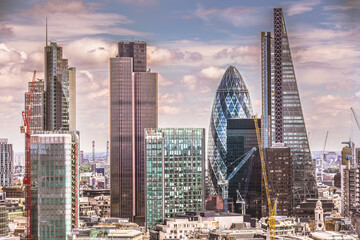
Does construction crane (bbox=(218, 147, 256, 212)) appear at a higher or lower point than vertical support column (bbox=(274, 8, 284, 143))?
lower

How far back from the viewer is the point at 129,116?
7919cm

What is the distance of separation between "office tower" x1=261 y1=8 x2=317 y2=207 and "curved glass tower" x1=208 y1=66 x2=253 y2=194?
1361 cm

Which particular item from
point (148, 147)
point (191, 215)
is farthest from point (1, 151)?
point (191, 215)

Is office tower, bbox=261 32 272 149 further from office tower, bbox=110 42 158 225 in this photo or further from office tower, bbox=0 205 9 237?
office tower, bbox=0 205 9 237

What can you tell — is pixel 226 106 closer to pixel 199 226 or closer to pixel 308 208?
pixel 308 208

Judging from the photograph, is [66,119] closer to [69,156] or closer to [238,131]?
[238,131]

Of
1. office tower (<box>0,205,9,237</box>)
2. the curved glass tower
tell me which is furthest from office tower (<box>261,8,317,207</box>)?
office tower (<box>0,205,9,237</box>)

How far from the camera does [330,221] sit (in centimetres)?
5928


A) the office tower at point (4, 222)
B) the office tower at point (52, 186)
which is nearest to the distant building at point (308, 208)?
the office tower at point (4, 222)

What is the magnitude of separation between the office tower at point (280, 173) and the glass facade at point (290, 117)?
3475mm

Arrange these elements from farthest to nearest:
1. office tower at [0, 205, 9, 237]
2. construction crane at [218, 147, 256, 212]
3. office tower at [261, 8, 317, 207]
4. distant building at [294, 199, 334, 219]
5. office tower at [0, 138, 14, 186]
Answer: office tower at [0, 138, 14, 186] < construction crane at [218, 147, 256, 212] < office tower at [261, 8, 317, 207] < distant building at [294, 199, 334, 219] < office tower at [0, 205, 9, 237]

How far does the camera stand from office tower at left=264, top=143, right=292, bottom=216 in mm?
74875

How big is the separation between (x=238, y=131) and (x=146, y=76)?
15743mm

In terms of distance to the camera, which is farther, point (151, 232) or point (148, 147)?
point (148, 147)
